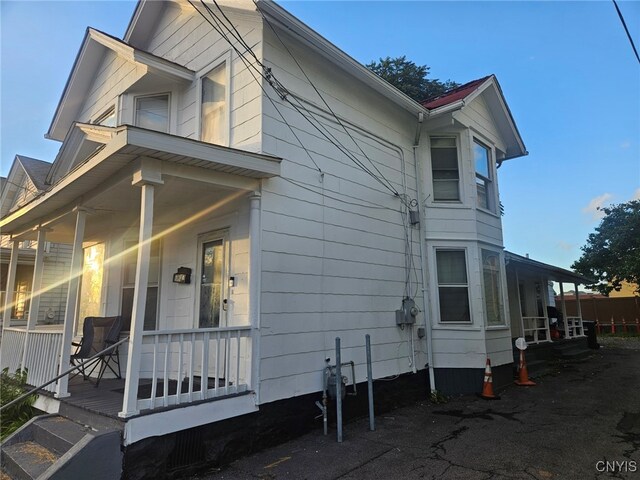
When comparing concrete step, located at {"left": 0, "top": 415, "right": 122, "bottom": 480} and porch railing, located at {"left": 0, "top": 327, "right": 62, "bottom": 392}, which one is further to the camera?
porch railing, located at {"left": 0, "top": 327, "right": 62, "bottom": 392}

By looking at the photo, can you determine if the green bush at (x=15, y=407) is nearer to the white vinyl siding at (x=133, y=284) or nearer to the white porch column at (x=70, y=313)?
the white porch column at (x=70, y=313)

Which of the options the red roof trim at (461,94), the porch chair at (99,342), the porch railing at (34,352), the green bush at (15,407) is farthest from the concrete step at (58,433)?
the red roof trim at (461,94)

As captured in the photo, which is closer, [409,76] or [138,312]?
[138,312]

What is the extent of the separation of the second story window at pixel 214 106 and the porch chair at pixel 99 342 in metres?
3.21

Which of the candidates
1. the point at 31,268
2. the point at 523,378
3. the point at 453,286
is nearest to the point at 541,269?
the point at 523,378

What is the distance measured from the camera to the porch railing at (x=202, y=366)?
4180mm

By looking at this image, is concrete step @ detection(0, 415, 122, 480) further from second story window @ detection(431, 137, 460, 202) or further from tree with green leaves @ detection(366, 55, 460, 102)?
tree with green leaves @ detection(366, 55, 460, 102)

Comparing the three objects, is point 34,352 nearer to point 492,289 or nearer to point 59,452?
point 59,452

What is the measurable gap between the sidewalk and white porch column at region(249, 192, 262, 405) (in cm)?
94

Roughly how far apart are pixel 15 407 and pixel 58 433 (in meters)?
1.80

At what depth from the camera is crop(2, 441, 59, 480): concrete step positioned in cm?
384

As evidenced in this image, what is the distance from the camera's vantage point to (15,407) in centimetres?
548

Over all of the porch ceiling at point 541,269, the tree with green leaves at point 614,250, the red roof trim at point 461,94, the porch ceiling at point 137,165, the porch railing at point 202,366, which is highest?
the red roof trim at point 461,94

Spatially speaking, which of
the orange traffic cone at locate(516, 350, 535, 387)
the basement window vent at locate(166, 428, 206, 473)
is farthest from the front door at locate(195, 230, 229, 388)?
the orange traffic cone at locate(516, 350, 535, 387)
